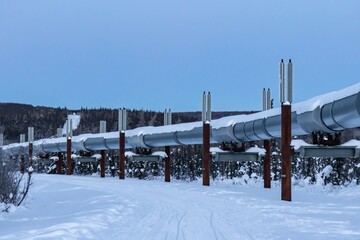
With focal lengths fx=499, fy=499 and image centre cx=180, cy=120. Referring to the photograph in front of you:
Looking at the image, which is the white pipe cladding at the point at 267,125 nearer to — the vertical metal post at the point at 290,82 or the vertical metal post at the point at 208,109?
the vertical metal post at the point at 208,109

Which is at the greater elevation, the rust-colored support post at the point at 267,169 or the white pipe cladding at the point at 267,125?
the white pipe cladding at the point at 267,125

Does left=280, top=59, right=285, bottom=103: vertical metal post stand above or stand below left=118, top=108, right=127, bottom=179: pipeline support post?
above

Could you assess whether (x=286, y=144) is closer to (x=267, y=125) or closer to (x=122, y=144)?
(x=267, y=125)

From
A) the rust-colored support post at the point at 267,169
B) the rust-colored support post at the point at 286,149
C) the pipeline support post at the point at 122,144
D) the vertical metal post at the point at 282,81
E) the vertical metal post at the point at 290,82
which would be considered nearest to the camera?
the rust-colored support post at the point at 286,149

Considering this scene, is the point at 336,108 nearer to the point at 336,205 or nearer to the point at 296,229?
the point at 336,205

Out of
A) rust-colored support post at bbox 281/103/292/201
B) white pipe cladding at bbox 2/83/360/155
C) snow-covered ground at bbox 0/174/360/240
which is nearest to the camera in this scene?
snow-covered ground at bbox 0/174/360/240

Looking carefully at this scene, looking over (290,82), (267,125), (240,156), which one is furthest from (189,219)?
(240,156)

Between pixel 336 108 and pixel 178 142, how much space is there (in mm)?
15412

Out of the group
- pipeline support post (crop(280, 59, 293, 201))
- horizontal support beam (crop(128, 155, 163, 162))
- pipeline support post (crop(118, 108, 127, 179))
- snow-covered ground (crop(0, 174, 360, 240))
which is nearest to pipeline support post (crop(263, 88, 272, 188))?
snow-covered ground (crop(0, 174, 360, 240))

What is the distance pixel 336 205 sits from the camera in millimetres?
15312

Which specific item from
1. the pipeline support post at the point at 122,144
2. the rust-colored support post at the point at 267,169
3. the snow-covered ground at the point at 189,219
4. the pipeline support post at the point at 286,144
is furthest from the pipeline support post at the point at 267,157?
the pipeline support post at the point at 122,144

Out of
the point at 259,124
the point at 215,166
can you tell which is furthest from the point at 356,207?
the point at 215,166

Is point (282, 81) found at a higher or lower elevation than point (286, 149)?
higher

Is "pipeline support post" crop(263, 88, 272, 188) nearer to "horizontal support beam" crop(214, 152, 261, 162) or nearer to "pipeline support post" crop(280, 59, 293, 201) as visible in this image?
"horizontal support beam" crop(214, 152, 261, 162)
